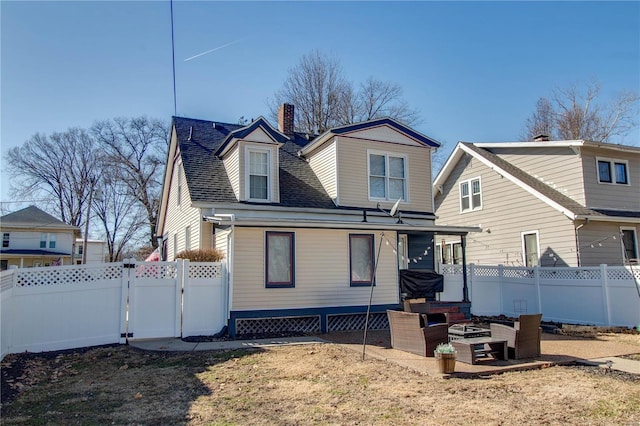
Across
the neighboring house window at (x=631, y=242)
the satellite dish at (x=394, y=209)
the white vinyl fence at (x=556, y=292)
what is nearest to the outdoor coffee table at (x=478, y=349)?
the satellite dish at (x=394, y=209)

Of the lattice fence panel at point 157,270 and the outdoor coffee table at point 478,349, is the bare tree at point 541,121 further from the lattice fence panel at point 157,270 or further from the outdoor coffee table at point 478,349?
Answer: the lattice fence panel at point 157,270

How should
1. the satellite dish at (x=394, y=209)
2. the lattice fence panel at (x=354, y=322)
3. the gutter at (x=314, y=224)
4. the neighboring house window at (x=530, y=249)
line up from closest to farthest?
1. the gutter at (x=314, y=224)
2. the lattice fence panel at (x=354, y=322)
3. the satellite dish at (x=394, y=209)
4. the neighboring house window at (x=530, y=249)

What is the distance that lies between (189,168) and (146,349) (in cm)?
662

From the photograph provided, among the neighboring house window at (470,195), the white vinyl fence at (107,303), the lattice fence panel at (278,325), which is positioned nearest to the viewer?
the white vinyl fence at (107,303)

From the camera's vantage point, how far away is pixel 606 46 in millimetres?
15383

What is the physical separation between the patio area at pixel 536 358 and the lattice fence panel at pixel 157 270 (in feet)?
13.0

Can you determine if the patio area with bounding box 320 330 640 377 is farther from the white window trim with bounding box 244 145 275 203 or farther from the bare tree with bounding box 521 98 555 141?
the bare tree with bounding box 521 98 555 141

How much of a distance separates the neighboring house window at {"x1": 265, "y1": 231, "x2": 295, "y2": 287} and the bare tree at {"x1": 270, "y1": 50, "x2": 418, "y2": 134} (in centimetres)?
1931

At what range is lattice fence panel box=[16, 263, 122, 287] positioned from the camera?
876cm

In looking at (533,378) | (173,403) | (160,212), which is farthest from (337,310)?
(160,212)

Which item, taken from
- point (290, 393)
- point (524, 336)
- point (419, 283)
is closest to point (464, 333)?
point (524, 336)

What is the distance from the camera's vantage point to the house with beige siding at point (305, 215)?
11.4 m

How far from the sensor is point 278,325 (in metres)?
11.7

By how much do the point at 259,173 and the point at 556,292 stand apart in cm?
1006
